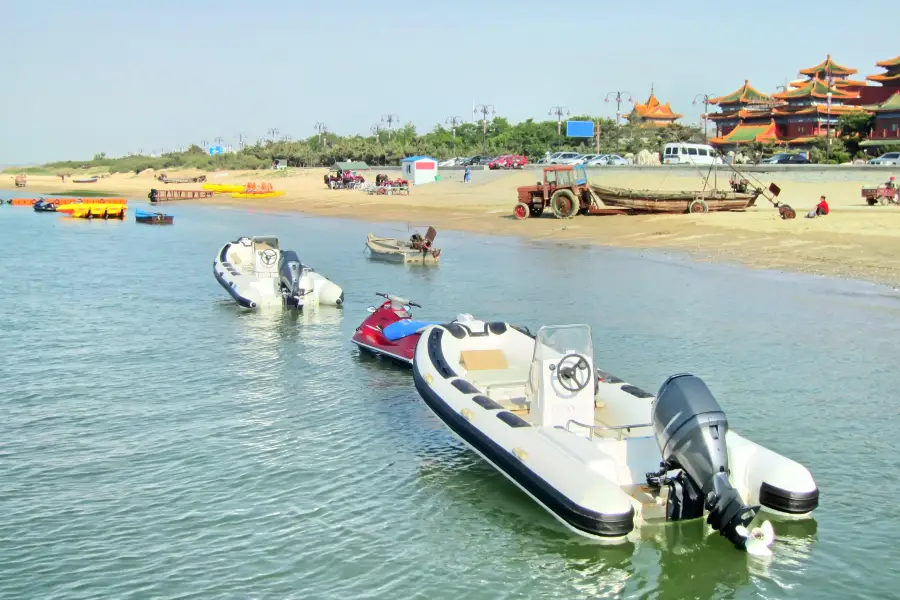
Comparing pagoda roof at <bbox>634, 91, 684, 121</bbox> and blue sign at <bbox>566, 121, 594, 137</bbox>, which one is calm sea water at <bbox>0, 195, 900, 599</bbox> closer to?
blue sign at <bbox>566, 121, 594, 137</bbox>

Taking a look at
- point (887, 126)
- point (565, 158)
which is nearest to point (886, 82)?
point (887, 126)

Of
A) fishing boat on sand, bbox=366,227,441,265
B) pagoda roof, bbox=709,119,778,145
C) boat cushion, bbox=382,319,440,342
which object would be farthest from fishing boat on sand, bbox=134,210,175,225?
pagoda roof, bbox=709,119,778,145

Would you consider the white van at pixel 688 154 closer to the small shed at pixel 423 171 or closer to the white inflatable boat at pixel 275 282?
the small shed at pixel 423 171

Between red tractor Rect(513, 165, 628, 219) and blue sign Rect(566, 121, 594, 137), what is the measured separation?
4104 cm

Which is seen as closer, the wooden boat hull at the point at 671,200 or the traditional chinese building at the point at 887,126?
the wooden boat hull at the point at 671,200

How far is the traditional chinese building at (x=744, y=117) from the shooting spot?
68.2 meters

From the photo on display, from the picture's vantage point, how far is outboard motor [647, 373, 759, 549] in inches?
333

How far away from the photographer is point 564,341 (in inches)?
405

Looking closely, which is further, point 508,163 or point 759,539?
point 508,163

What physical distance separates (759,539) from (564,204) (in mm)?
31434

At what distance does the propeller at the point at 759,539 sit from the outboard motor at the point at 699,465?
0.07 meters

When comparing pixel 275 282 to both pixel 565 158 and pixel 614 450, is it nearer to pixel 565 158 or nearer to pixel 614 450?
pixel 614 450

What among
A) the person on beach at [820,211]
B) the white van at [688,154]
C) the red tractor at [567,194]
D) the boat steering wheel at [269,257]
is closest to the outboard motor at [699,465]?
the boat steering wheel at [269,257]

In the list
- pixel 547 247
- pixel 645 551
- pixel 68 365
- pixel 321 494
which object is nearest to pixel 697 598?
pixel 645 551
